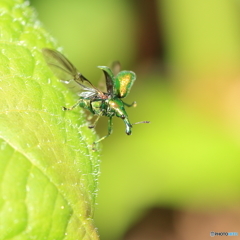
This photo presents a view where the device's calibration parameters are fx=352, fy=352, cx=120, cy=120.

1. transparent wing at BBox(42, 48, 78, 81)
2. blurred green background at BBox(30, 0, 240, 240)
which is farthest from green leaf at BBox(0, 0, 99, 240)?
blurred green background at BBox(30, 0, 240, 240)

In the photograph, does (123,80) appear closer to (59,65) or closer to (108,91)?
(108,91)

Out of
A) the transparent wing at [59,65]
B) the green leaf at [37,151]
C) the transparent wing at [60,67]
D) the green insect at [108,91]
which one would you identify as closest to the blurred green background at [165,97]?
the green insect at [108,91]

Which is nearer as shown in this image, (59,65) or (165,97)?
(59,65)

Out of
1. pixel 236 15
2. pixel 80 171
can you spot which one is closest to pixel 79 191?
pixel 80 171

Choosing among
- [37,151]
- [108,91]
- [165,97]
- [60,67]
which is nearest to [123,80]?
[108,91]

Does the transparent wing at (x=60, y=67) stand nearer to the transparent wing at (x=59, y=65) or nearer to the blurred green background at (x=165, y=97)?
the transparent wing at (x=59, y=65)

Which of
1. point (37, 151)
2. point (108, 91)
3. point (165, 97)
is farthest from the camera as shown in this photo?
point (165, 97)

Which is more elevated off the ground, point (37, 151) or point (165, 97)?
point (165, 97)

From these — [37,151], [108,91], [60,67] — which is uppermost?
[108,91]
